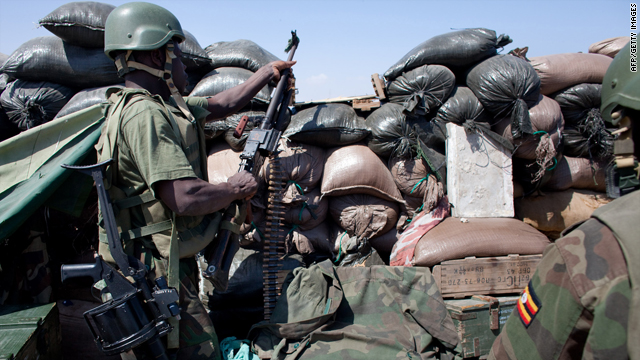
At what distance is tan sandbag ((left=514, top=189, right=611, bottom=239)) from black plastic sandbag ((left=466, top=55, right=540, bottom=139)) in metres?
0.97

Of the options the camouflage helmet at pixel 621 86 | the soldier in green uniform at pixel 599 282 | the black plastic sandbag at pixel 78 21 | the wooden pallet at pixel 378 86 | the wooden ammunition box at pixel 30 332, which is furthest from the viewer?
the wooden pallet at pixel 378 86

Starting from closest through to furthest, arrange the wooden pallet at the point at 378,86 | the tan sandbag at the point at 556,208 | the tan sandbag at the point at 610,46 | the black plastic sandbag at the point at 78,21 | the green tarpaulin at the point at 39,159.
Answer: the green tarpaulin at the point at 39,159, the black plastic sandbag at the point at 78,21, the wooden pallet at the point at 378,86, the tan sandbag at the point at 556,208, the tan sandbag at the point at 610,46

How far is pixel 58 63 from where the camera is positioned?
3336 millimetres

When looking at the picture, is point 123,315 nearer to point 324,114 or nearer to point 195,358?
point 195,358

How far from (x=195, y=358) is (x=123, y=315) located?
514 mm

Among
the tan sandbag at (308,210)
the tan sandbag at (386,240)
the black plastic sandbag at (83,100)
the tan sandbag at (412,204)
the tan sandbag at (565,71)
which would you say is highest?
the black plastic sandbag at (83,100)

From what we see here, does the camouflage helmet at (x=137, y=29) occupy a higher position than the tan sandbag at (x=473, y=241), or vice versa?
the camouflage helmet at (x=137, y=29)

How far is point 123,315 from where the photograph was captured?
5.81ft

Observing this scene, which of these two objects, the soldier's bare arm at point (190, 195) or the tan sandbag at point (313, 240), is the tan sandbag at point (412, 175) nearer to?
the tan sandbag at point (313, 240)

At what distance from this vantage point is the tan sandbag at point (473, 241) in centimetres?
314

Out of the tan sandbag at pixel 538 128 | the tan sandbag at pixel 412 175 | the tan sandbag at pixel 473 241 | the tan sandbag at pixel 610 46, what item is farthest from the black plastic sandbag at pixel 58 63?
the tan sandbag at pixel 610 46

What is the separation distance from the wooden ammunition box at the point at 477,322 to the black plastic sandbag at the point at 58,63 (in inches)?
137

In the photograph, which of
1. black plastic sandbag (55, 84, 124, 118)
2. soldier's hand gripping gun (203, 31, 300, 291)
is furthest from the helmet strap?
black plastic sandbag (55, 84, 124, 118)

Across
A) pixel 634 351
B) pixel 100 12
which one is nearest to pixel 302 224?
pixel 100 12
